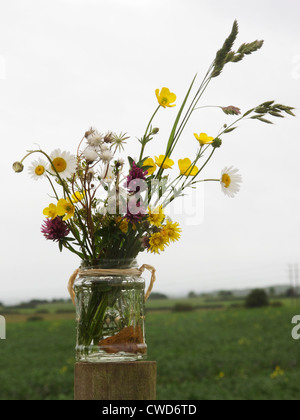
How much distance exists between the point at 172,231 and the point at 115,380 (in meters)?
0.51

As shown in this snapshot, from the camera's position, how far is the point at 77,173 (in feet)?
5.45

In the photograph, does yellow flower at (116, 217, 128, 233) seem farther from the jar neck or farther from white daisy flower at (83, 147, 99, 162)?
white daisy flower at (83, 147, 99, 162)

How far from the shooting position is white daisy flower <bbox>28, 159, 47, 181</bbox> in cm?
165

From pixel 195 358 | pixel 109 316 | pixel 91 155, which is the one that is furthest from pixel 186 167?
pixel 195 358

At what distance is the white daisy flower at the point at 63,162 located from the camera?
1613 millimetres

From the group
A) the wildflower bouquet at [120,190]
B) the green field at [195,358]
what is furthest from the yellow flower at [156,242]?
the green field at [195,358]

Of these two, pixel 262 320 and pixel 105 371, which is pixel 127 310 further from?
pixel 262 320

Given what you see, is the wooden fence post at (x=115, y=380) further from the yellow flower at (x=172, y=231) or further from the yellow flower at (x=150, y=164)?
the yellow flower at (x=150, y=164)

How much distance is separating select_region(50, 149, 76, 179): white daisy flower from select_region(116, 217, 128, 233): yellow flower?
220 millimetres

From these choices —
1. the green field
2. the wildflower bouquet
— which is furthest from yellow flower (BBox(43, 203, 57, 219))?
the green field

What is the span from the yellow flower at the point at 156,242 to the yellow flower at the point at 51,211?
332 millimetres

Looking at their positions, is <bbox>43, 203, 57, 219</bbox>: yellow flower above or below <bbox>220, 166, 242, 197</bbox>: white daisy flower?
below
